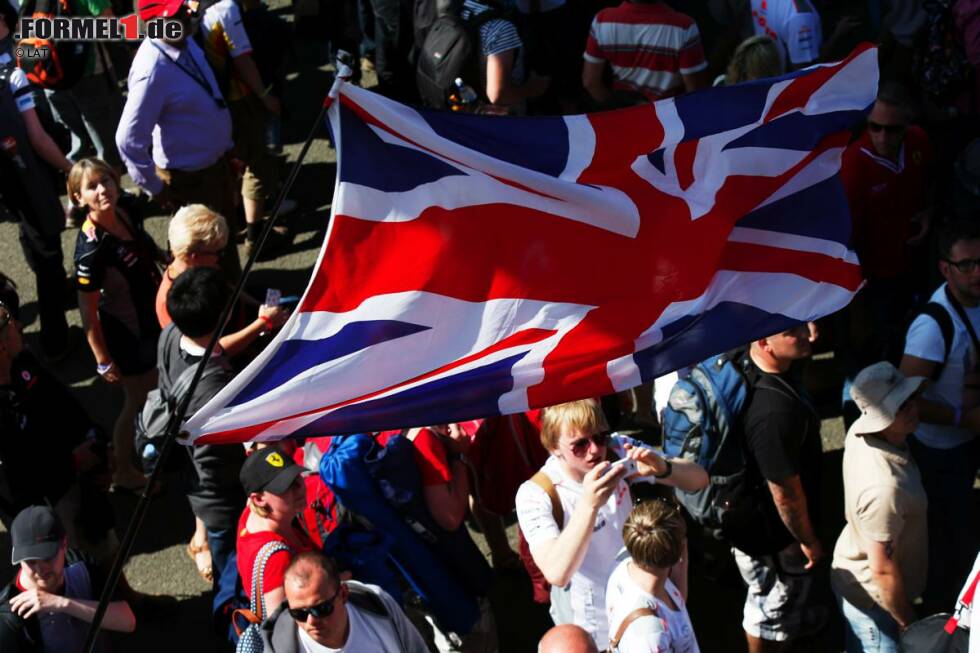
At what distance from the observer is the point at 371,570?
Result: 5043 mm

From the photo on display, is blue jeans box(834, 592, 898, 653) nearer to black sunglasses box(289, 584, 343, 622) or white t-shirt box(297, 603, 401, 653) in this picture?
white t-shirt box(297, 603, 401, 653)

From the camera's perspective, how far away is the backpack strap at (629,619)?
4.31 metres

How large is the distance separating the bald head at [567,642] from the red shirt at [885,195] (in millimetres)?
3253

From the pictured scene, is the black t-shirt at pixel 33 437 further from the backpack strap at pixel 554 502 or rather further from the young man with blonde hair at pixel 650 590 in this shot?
the young man with blonde hair at pixel 650 590

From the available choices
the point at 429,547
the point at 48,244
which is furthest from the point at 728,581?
the point at 48,244

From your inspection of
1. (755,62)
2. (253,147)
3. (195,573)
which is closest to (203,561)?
(195,573)

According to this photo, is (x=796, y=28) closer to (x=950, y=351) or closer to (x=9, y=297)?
(x=950, y=351)

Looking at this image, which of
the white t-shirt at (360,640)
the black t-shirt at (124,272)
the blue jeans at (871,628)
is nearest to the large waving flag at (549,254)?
the white t-shirt at (360,640)

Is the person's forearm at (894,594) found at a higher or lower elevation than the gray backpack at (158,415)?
lower

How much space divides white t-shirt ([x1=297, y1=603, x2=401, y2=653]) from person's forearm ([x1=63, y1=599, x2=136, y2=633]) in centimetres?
89

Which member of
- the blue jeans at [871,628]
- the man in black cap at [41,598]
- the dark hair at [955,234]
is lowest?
the blue jeans at [871,628]

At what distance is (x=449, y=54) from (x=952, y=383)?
3.43 m

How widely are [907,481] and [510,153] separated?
1.96m

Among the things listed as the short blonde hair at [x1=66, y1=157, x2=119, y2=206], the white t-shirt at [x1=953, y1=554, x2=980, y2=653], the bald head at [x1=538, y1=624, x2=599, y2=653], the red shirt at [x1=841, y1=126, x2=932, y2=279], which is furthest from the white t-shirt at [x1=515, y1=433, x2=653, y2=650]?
the short blonde hair at [x1=66, y1=157, x2=119, y2=206]
